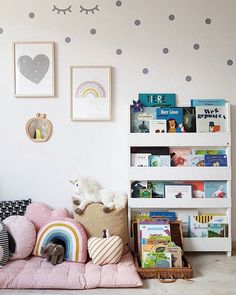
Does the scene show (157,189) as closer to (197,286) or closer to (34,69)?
(197,286)

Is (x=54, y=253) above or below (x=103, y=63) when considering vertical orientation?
below

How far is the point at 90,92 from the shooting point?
91.6 inches

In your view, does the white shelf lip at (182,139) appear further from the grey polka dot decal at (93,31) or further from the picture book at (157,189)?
the grey polka dot decal at (93,31)

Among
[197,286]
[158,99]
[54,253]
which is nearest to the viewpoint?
→ [197,286]

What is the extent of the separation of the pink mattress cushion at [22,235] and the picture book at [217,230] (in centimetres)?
116

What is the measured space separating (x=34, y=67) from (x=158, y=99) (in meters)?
0.89

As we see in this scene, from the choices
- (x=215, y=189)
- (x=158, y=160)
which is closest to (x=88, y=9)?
(x=158, y=160)

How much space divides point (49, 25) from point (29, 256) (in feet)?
5.11

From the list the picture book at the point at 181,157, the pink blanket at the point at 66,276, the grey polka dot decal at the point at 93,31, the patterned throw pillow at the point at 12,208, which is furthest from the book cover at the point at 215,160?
the patterned throw pillow at the point at 12,208

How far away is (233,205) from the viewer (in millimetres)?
2367

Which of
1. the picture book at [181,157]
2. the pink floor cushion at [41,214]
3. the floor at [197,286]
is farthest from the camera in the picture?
the picture book at [181,157]

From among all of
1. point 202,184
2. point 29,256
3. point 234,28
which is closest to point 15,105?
point 29,256

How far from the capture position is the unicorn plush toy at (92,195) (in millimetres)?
2221

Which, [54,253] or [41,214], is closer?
[54,253]
